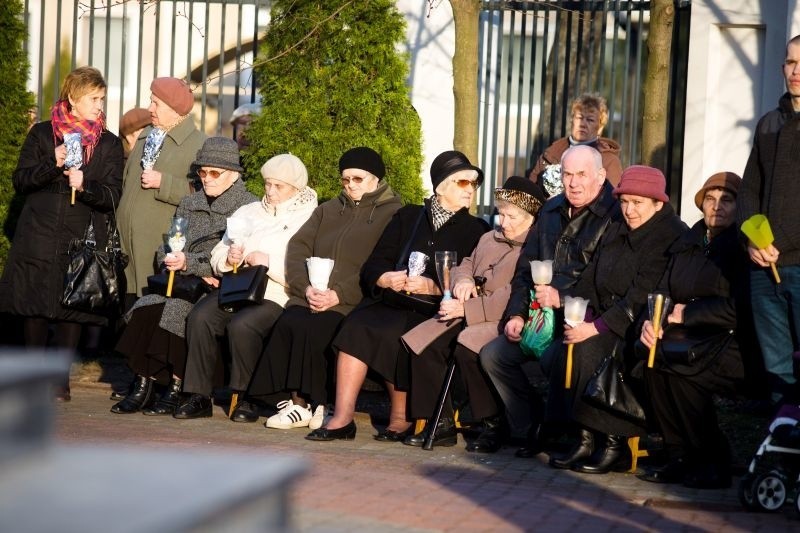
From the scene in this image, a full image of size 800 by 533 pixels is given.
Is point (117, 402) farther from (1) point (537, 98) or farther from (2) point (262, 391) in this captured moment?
(1) point (537, 98)

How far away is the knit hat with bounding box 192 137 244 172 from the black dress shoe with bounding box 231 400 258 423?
5.81ft

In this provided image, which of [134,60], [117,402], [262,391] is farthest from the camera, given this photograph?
[134,60]

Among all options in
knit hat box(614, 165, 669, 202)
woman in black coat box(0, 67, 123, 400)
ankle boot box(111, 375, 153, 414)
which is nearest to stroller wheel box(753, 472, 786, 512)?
knit hat box(614, 165, 669, 202)

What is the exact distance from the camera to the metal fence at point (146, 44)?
12445 mm

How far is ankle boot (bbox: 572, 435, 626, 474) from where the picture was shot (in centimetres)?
762

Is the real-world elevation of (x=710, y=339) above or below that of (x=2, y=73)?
below

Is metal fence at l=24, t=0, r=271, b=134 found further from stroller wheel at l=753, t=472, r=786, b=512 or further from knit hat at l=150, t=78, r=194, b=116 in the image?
stroller wheel at l=753, t=472, r=786, b=512

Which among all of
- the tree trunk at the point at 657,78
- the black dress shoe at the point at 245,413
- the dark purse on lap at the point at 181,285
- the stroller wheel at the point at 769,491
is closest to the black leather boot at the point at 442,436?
the black dress shoe at the point at 245,413

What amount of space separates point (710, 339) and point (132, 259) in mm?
4660

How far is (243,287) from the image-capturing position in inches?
367

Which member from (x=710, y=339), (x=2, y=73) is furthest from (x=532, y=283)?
(x=2, y=73)

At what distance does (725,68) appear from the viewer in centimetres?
1225

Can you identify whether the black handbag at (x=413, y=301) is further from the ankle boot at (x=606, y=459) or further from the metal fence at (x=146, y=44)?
the metal fence at (x=146, y=44)

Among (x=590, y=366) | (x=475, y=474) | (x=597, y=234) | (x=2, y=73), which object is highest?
(x=2, y=73)
